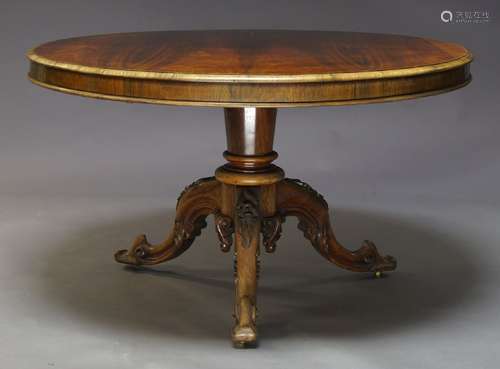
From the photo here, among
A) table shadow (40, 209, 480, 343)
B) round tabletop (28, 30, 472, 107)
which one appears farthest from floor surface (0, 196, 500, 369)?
round tabletop (28, 30, 472, 107)

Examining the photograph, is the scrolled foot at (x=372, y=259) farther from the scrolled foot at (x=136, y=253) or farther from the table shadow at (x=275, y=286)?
the scrolled foot at (x=136, y=253)

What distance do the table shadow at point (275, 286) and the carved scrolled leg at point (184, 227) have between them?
46mm

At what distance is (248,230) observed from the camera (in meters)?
2.91

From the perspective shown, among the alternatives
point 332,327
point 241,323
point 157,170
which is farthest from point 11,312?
point 157,170

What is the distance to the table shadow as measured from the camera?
298 centimetres

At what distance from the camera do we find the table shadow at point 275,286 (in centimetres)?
298

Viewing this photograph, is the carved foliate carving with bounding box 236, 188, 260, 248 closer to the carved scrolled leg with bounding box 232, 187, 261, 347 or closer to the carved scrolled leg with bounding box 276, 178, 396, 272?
the carved scrolled leg with bounding box 232, 187, 261, 347

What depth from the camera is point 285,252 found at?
3.59 meters

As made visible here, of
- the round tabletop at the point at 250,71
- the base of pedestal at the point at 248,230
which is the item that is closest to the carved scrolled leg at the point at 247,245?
the base of pedestal at the point at 248,230

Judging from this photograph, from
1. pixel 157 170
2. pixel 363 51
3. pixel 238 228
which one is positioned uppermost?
pixel 363 51

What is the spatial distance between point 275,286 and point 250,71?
1009 millimetres

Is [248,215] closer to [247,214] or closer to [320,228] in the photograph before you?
[247,214]

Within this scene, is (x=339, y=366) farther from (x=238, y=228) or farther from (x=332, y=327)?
(x=238, y=228)

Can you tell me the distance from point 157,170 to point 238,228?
1.56 meters
